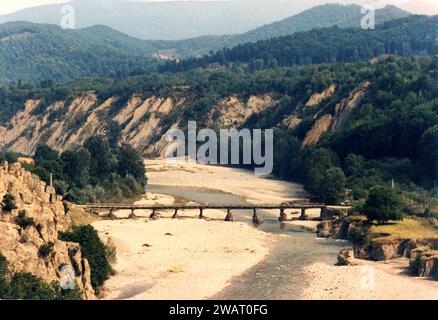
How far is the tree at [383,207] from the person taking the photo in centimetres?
6418

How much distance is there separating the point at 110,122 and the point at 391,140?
8500 cm

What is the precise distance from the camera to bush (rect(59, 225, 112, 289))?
4759 centimetres

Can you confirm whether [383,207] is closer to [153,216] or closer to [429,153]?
[153,216]

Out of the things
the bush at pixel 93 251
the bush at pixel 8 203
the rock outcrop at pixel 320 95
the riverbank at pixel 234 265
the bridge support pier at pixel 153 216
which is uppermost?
the rock outcrop at pixel 320 95

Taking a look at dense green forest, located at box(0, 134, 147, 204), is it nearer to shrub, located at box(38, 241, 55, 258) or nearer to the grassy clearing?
the grassy clearing

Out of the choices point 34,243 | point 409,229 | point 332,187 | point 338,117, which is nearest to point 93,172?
point 332,187

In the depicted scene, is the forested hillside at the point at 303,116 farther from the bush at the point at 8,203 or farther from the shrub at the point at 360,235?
the bush at the point at 8,203

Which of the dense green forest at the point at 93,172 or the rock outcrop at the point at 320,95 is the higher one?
the rock outcrop at the point at 320,95

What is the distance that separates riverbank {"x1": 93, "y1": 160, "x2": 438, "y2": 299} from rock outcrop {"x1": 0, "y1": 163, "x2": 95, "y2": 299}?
8.12 feet

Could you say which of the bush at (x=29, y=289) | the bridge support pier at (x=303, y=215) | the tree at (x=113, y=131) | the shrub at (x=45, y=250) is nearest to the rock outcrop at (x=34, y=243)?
the shrub at (x=45, y=250)

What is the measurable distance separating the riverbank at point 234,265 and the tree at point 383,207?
11.2ft

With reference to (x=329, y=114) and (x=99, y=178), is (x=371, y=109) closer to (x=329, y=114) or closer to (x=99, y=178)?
(x=329, y=114)

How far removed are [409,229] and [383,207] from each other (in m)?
3.15
